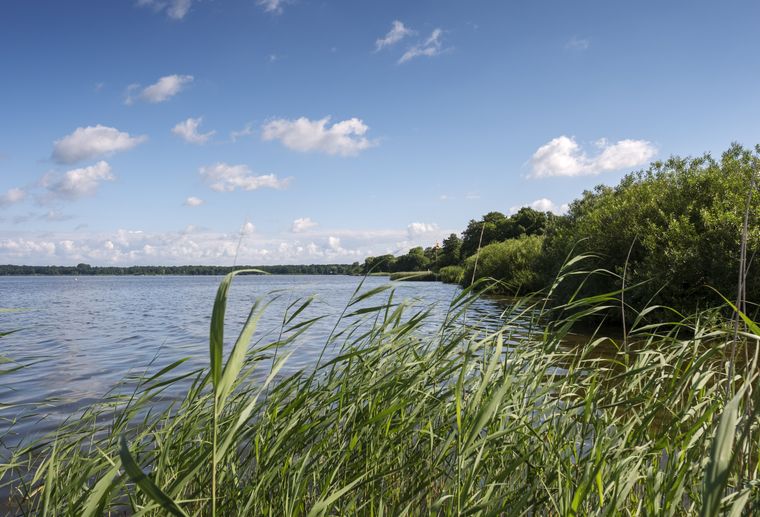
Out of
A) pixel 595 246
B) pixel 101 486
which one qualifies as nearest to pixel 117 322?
pixel 595 246

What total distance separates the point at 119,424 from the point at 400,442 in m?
1.88

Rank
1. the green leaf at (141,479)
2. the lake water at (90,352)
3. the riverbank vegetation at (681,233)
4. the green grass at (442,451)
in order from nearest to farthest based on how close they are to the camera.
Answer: the green leaf at (141,479) < the green grass at (442,451) < the lake water at (90,352) < the riverbank vegetation at (681,233)

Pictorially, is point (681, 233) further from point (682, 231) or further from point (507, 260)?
point (507, 260)

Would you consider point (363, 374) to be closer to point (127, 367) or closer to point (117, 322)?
point (127, 367)

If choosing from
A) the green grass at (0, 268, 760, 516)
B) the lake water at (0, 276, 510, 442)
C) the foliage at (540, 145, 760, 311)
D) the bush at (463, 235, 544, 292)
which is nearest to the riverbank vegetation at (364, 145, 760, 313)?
the foliage at (540, 145, 760, 311)

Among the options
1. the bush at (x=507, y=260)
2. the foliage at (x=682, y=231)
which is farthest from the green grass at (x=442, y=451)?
the bush at (x=507, y=260)

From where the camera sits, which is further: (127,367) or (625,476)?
(127,367)

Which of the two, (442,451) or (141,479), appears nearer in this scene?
(141,479)

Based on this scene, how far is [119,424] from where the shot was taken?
11.1 feet

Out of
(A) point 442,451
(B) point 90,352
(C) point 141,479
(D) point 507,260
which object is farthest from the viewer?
(D) point 507,260

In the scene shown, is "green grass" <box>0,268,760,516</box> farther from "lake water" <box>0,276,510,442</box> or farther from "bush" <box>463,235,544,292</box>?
"bush" <box>463,235,544,292</box>

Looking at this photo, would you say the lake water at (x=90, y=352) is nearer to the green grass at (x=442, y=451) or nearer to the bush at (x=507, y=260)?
the green grass at (x=442, y=451)

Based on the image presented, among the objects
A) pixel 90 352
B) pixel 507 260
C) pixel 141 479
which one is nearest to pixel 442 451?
pixel 141 479

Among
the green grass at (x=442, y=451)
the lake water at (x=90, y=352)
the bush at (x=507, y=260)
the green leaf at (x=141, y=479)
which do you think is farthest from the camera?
the bush at (x=507, y=260)
